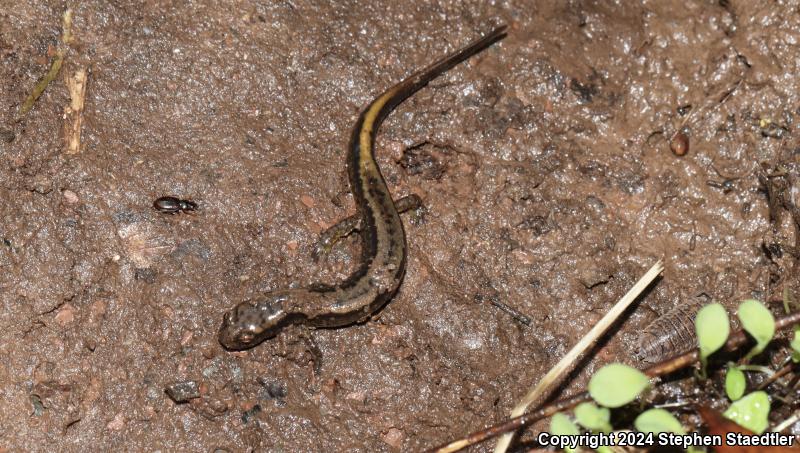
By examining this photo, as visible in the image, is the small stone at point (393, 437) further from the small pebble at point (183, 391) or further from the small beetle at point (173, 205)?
the small beetle at point (173, 205)

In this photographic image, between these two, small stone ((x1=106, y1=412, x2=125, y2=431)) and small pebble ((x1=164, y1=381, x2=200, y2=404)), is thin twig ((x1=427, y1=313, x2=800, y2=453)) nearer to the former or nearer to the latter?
small pebble ((x1=164, y1=381, x2=200, y2=404))

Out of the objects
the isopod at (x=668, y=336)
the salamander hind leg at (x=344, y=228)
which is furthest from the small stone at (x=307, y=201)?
the isopod at (x=668, y=336)

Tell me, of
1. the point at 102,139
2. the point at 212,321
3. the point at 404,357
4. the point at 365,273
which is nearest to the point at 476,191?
the point at 365,273

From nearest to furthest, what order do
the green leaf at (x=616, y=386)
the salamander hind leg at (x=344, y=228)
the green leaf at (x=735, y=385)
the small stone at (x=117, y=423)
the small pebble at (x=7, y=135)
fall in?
the green leaf at (x=616, y=386)
the green leaf at (x=735, y=385)
the small stone at (x=117, y=423)
the small pebble at (x=7, y=135)
the salamander hind leg at (x=344, y=228)

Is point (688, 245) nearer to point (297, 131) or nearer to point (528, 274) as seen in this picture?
point (528, 274)

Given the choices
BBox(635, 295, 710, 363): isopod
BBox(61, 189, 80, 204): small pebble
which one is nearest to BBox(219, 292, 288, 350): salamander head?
BBox(61, 189, 80, 204): small pebble

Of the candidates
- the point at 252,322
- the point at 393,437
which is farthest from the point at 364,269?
the point at 393,437

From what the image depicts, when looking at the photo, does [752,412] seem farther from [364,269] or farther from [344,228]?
[344,228]
